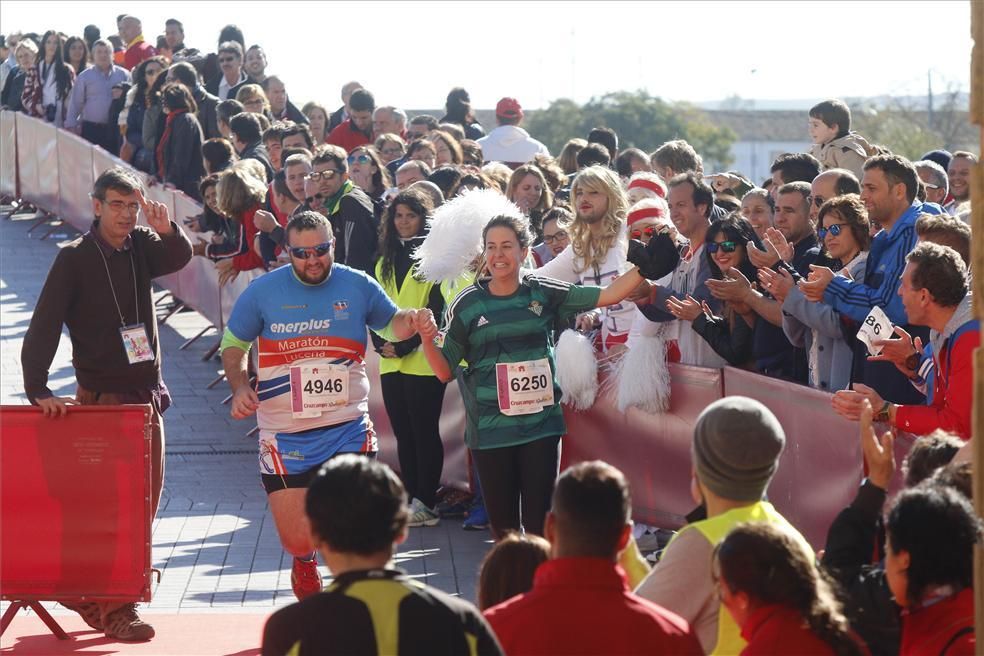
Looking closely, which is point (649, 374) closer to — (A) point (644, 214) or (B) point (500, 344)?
(A) point (644, 214)

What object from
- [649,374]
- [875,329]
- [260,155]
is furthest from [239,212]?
[875,329]

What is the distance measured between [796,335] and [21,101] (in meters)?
19.8

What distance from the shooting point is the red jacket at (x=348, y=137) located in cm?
1605

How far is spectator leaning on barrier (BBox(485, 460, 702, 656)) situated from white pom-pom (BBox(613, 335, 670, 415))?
4679 mm

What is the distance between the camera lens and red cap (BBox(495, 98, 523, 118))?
15.9m

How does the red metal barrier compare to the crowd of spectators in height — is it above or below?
below

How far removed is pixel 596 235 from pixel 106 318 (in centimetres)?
280

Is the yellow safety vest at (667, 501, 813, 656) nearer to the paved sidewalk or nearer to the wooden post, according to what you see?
the wooden post

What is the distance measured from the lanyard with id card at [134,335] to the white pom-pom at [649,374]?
8.43 feet

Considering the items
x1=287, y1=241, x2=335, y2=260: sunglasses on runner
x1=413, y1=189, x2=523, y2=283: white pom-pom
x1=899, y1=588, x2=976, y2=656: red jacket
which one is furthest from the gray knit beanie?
x1=413, y1=189, x2=523, y2=283: white pom-pom

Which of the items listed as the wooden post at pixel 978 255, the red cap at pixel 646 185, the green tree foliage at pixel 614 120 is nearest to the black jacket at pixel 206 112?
the red cap at pixel 646 185

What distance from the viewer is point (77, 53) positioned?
2292cm

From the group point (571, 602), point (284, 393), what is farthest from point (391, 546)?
point (284, 393)

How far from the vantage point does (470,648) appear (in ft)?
12.2
